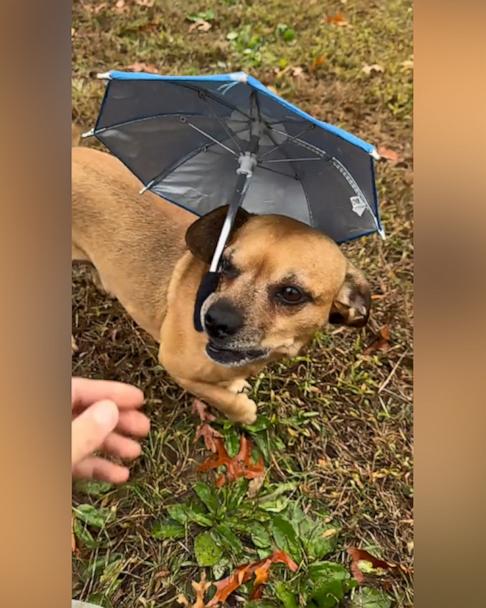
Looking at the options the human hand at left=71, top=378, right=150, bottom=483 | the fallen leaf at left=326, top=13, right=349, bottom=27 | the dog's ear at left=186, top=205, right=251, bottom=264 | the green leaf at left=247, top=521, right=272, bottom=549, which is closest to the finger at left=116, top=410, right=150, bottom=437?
the human hand at left=71, top=378, right=150, bottom=483

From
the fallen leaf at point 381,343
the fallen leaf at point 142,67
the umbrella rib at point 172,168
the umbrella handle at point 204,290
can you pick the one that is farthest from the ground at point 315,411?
the umbrella rib at point 172,168

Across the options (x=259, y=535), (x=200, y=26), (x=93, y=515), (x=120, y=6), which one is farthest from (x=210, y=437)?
(x=120, y=6)

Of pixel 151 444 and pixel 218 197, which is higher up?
pixel 218 197

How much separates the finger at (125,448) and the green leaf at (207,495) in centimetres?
25

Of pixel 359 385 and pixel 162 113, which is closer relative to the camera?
pixel 162 113

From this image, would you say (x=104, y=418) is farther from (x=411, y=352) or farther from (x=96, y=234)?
(x=411, y=352)

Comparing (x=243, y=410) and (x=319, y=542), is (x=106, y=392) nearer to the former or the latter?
(x=243, y=410)

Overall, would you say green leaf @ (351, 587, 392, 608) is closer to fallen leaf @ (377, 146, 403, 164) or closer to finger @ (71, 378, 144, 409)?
finger @ (71, 378, 144, 409)

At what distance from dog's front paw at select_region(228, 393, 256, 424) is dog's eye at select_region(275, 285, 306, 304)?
15.6 inches

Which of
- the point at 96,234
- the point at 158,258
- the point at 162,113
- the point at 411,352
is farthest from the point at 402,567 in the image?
the point at 162,113

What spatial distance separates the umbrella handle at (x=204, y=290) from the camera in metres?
1.89

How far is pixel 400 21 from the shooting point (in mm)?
2012

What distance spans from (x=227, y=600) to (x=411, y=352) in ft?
3.62
